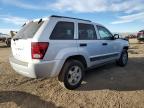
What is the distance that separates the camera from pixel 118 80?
6.04 metres

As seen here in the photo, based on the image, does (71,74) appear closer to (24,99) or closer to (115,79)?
(24,99)

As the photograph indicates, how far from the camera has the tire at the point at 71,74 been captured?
490cm

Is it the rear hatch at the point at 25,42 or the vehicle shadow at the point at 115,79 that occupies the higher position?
the rear hatch at the point at 25,42

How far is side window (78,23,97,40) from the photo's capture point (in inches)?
217

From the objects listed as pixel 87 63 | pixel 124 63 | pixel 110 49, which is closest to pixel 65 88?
pixel 87 63

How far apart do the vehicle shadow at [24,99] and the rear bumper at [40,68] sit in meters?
0.62

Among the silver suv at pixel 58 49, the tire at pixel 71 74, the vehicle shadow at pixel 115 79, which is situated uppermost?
the silver suv at pixel 58 49

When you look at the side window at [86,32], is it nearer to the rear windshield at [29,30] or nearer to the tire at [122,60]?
the rear windshield at [29,30]

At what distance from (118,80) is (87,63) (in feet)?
4.04

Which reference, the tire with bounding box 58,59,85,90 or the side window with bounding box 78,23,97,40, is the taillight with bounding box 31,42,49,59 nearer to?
the tire with bounding box 58,59,85,90

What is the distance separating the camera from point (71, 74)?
202 inches

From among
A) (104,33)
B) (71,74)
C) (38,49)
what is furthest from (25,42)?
(104,33)

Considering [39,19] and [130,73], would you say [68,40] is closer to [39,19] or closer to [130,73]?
[39,19]

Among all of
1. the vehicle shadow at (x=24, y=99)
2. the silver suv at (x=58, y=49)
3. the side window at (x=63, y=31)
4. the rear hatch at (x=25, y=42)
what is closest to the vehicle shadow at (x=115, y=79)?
the silver suv at (x=58, y=49)
